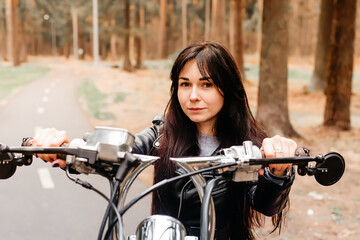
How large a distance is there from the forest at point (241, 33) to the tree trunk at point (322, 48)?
0.14ft

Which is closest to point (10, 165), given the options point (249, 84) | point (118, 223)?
point (118, 223)

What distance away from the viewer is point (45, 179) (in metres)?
6.91

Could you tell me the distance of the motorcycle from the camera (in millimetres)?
1299

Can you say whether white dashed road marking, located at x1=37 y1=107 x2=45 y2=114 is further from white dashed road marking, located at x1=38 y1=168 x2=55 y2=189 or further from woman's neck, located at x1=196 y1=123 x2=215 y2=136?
woman's neck, located at x1=196 y1=123 x2=215 y2=136

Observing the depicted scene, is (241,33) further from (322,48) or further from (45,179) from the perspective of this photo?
(45,179)

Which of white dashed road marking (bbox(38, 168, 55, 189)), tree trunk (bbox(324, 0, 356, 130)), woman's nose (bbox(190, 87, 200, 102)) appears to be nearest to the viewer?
woman's nose (bbox(190, 87, 200, 102))

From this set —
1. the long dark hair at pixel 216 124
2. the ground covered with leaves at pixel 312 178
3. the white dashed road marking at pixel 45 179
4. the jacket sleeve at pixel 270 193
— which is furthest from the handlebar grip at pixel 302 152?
the white dashed road marking at pixel 45 179

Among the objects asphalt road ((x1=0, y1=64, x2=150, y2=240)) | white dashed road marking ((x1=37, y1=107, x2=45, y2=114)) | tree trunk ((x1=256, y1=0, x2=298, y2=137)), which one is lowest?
white dashed road marking ((x1=37, y1=107, x2=45, y2=114))

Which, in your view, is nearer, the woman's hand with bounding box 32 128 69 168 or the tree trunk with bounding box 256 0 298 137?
the woman's hand with bounding box 32 128 69 168

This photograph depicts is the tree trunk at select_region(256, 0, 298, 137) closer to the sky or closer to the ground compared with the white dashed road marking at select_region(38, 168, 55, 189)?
closer to the sky

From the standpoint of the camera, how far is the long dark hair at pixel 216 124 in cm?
209

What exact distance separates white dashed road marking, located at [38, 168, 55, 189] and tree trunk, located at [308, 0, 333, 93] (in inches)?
576

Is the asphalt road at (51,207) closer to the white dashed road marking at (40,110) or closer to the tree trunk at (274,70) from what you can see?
the tree trunk at (274,70)

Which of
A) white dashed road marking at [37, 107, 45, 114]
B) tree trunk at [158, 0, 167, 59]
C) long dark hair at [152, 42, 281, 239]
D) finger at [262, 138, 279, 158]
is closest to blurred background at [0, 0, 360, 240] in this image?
white dashed road marking at [37, 107, 45, 114]
